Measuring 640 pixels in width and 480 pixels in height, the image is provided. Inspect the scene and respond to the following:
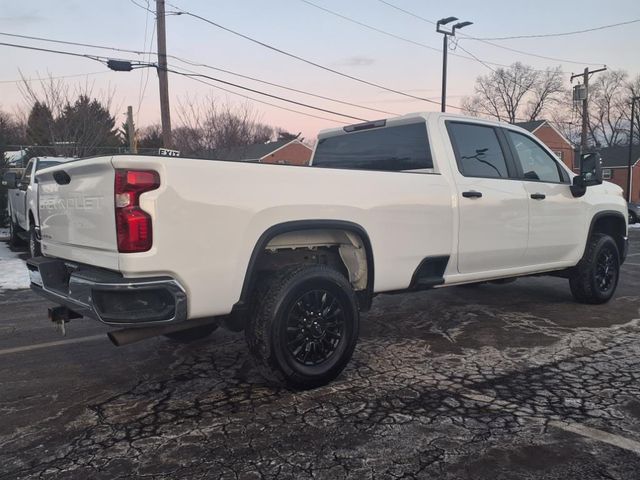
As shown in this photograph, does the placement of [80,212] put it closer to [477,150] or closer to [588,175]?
[477,150]

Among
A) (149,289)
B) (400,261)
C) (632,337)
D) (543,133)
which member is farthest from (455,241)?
(543,133)

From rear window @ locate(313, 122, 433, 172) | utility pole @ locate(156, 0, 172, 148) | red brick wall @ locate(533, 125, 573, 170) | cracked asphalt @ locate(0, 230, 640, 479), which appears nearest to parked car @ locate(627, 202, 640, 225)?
red brick wall @ locate(533, 125, 573, 170)

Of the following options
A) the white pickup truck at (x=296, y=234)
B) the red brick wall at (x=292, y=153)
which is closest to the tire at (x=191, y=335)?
the white pickup truck at (x=296, y=234)

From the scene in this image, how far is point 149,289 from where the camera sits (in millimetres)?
2922

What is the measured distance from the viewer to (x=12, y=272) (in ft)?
29.5

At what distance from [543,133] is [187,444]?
176 feet

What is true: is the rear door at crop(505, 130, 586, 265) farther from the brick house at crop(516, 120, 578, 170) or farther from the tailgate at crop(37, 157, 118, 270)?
the brick house at crop(516, 120, 578, 170)

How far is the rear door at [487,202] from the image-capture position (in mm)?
4594

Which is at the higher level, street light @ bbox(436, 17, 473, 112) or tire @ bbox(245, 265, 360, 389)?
street light @ bbox(436, 17, 473, 112)

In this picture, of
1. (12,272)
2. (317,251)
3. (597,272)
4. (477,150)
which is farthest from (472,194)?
(12,272)

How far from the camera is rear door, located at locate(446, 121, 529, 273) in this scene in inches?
181

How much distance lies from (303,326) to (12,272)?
24.4 feet

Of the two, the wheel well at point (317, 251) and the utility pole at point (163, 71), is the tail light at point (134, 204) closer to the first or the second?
the wheel well at point (317, 251)

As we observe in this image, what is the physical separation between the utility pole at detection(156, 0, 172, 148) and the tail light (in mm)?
14384
